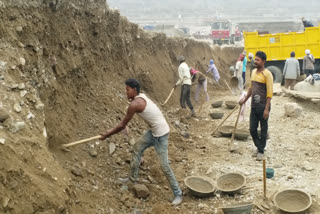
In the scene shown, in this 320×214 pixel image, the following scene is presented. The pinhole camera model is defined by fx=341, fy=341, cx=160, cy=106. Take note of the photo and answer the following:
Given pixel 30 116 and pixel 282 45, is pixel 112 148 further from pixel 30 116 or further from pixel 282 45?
pixel 282 45

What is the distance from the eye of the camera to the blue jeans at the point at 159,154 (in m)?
4.57

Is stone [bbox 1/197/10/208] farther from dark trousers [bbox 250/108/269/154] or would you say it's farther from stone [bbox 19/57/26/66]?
dark trousers [bbox 250/108/269/154]

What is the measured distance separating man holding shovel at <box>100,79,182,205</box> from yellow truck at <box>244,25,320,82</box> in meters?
12.0

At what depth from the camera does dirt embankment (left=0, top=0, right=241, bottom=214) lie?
3.24 m

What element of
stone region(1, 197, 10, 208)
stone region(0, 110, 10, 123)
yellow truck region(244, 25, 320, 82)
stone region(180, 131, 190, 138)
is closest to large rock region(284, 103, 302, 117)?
stone region(180, 131, 190, 138)

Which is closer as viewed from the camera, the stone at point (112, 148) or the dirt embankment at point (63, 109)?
the dirt embankment at point (63, 109)

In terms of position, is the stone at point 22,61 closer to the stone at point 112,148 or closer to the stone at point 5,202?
the stone at point 112,148

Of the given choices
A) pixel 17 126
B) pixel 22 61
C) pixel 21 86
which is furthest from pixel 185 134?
pixel 17 126

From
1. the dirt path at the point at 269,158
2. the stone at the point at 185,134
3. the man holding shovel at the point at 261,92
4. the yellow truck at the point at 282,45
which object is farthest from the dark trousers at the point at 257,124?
the yellow truck at the point at 282,45

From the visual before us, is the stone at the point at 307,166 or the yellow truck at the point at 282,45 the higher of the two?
the yellow truck at the point at 282,45

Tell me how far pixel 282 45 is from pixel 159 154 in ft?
40.3

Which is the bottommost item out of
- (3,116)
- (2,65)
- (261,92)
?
(261,92)

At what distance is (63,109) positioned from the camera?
543 cm

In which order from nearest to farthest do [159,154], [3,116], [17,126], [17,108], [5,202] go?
[5,202]
[3,116]
[17,126]
[17,108]
[159,154]
